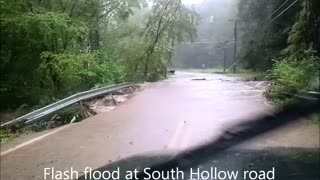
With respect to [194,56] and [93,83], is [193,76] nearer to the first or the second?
[194,56]

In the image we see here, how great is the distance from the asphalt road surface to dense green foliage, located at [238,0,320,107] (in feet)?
0.74

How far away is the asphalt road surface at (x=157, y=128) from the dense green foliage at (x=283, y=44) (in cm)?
22

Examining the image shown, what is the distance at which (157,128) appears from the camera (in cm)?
487

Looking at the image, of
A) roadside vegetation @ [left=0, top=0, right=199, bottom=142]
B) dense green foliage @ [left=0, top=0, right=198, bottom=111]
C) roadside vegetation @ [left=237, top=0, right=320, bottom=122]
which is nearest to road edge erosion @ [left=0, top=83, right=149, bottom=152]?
roadside vegetation @ [left=0, top=0, right=199, bottom=142]

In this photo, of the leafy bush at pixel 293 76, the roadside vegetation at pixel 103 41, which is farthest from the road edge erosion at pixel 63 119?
the leafy bush at pixel 293 76

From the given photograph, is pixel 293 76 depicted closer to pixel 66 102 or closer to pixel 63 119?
pixel 66 102

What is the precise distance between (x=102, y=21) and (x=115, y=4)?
0.23 meters

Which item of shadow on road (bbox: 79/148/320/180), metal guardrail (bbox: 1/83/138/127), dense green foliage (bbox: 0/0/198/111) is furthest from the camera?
metal guardrail (bbox: 1/83/138/127)

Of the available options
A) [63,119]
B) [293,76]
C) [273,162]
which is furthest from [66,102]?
[293,76]

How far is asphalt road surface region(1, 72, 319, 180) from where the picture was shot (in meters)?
3.41

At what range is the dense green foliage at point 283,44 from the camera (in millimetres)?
2688

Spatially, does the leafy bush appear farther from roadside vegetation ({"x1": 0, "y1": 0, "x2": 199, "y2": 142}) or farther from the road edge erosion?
the road edge erosion

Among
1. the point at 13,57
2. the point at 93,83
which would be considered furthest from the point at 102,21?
the point at 13,57

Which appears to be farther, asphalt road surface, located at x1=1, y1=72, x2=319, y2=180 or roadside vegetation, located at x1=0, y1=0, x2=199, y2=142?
roadside vegetation, located at x1=0, y1=0, x2=199, y2=142
